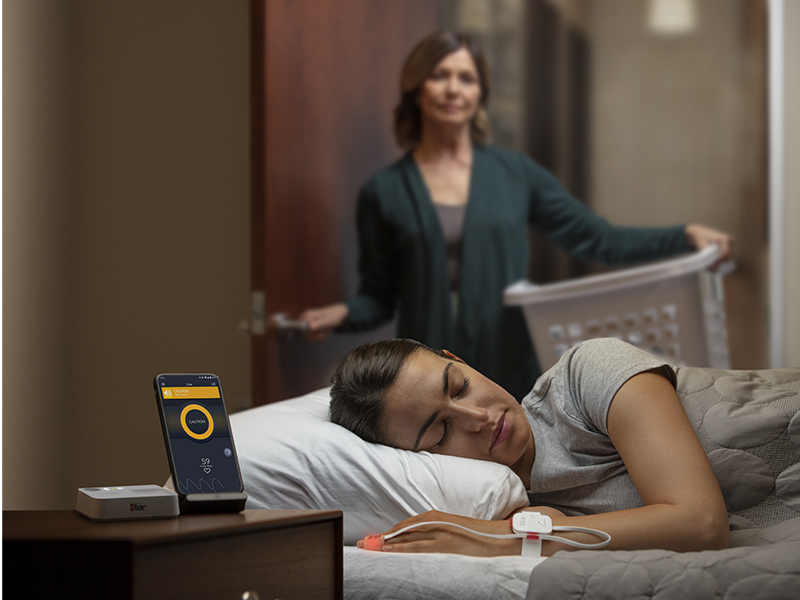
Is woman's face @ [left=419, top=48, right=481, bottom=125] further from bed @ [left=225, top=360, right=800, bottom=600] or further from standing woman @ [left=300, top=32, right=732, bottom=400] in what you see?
bed @ [left=225, top=360, right=800, bottom=600]

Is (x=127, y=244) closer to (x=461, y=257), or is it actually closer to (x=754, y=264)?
(x=461, y=257)

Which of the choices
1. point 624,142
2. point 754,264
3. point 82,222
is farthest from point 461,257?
point 82,222

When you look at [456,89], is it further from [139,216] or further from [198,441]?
[198,441]

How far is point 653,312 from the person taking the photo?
69.2 inches

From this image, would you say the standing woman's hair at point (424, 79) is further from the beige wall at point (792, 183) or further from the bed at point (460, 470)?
the bed at point (460, 470)

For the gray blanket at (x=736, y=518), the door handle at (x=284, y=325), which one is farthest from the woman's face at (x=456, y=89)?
the gray blanket at (x=736, y=518)

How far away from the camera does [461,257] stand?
74.2 inches

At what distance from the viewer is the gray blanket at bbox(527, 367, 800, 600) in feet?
2.16

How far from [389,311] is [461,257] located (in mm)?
233

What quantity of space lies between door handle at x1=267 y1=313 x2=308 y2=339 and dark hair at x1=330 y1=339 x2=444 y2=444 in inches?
27.6

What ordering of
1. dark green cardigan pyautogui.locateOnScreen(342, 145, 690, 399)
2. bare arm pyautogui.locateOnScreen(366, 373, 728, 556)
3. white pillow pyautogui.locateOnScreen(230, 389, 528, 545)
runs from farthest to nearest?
dark green cardigan pyautogui.locateOnScreen(342, 145, 690, 399) < white pillow pyautogui.locateOnScreen(230, 389, 528, 545) < bare arm pyautogui.locateOnScreen(366, 373, 728, 556)

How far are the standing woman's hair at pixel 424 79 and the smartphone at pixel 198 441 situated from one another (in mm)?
1275

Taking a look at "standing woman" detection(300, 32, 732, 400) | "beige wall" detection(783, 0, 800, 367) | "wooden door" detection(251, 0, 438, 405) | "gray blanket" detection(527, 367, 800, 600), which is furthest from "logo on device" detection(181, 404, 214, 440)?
"beige wall" detection(783, 0, 800, 367)

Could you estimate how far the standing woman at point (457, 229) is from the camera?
1856 mm
